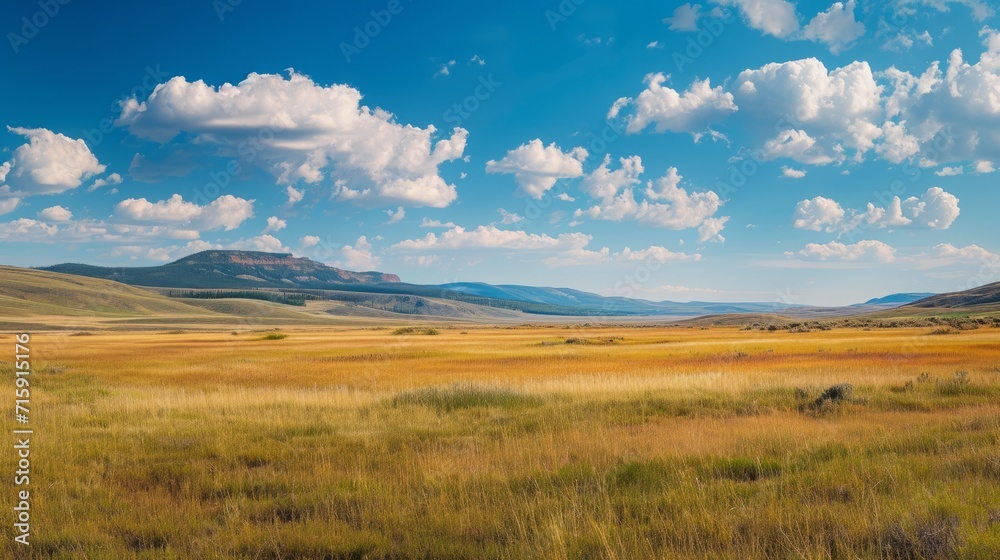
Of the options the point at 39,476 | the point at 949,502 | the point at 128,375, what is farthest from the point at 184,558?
the point at 128,375

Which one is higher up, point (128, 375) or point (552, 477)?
point (552, 477)

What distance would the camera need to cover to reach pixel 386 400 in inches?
747

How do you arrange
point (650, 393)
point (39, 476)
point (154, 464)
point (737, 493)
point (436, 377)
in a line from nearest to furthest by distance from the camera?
point (737, 493)
point (39, 476)
point (154, 464)
point (650, 393)
point (436, 377)

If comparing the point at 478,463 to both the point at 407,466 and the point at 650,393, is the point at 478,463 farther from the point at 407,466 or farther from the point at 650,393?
the point at 650,393

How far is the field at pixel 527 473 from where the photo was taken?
6348 mm

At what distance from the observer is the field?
20.8 ft

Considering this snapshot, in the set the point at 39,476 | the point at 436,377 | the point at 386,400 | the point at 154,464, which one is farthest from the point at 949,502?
the point at 436,377

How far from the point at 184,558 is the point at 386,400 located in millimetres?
12817

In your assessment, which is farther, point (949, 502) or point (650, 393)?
point (650, 393)

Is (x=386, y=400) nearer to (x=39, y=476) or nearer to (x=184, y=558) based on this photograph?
(x=39, y=476)

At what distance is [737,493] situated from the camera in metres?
Answer: 7.77

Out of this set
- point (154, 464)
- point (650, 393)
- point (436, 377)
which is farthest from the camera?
point (436, 377)

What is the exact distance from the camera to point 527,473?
9.01m

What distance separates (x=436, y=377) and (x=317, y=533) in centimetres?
2269
